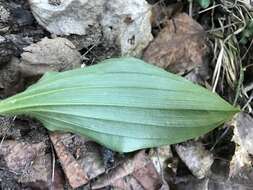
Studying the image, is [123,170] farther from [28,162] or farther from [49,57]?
[49,57]

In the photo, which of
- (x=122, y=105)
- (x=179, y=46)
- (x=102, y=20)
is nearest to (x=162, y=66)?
(x=179, y=46)

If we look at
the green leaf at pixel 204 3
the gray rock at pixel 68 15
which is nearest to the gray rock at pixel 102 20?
the gray rock at pixel 68 15

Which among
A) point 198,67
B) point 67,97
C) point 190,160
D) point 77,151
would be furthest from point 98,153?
point 198,67

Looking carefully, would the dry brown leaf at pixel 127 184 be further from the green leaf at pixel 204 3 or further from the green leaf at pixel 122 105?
the green leaf at pixel 204 3

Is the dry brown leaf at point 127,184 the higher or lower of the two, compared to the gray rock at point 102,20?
lower

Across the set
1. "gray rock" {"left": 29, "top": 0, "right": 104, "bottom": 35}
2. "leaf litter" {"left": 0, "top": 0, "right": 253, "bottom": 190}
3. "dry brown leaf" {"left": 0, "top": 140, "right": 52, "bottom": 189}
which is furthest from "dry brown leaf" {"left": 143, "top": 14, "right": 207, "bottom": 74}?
"dry brown leaf" {"left": 0, "top": 140, "right": 52, "bottom": 189}

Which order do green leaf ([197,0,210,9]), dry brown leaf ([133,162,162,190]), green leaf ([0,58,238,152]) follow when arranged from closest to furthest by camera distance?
green leaf ([0,58,238,152])
dry brown leaf ([133,162,162,190])
green leaf ([197,0,210,9])

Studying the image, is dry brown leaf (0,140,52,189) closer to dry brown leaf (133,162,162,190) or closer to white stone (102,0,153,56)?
dry brown leaf (133,162,162,190)
